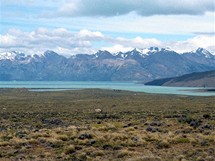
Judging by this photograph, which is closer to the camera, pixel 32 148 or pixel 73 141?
pixel 32 148

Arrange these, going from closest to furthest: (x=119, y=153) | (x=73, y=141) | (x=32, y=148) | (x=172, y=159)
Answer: (x=172, y=159)
(x=119, y=153)
(x=32, y=148)
(x=73, y=141)

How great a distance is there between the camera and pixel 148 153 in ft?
74.1

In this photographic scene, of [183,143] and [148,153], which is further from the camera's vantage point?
[183,143]

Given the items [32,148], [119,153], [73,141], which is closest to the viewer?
[119,153]

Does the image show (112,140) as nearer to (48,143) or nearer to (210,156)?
(48,143)

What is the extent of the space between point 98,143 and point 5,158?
6495 mm

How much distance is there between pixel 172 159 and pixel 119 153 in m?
3.14

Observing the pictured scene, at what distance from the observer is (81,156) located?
21703mm

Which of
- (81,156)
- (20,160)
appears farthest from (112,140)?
(20,160)

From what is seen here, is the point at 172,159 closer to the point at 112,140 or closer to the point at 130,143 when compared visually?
the point at 130,143

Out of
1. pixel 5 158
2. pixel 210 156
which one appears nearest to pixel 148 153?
pixel 210 156

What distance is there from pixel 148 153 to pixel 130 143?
3080 millimetres

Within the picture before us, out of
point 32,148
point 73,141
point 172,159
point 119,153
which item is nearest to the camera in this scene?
point 172,159

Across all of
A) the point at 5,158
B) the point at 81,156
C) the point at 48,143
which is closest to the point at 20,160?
the point at 5,158
